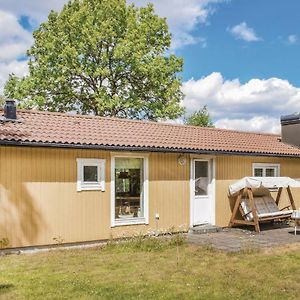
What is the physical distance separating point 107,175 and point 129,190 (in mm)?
977

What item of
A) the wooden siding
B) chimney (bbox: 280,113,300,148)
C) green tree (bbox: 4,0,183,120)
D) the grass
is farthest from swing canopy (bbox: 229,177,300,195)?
green tree (bbox: 4,0,183,120)

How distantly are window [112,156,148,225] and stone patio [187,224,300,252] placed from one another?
1784mm

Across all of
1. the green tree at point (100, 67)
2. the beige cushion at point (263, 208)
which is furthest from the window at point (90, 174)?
the green tree at point (100, 67)

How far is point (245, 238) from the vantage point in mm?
12852

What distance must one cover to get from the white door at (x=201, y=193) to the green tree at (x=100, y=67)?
47.1 feet

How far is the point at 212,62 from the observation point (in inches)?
1055

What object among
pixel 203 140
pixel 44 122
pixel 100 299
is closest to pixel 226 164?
pixel 203 140

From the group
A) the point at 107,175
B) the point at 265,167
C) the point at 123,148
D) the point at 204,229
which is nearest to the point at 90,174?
the point at 107,175

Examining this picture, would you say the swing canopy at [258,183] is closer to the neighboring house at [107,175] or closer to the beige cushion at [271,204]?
the neighboring house at [107,175]

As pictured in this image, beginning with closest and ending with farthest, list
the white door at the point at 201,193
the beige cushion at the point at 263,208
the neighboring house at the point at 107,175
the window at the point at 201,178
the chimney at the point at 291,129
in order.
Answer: the neighboring house at the point at 107,175
the white door at the point at 201,193
the window at the point at 201,178
the beige cushion at the point at 263,208
the chimney at the point at 291,129

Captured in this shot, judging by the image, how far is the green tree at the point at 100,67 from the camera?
28.6 meters

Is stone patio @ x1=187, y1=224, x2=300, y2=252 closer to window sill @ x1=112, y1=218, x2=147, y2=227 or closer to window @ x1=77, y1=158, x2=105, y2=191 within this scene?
window sill @ x1=112, y1=218, x2=147, y2=227

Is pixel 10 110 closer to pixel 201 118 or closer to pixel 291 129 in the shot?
pixel 291 129

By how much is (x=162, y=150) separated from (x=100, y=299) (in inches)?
271
